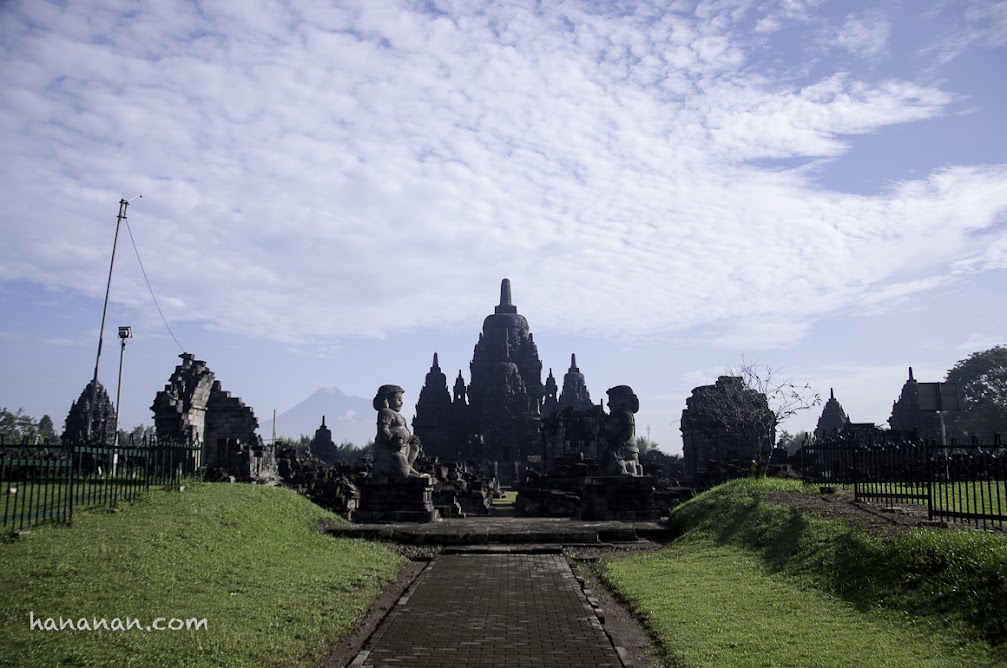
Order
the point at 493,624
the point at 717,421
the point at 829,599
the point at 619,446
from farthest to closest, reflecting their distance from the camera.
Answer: the point at 717,421 < the point at 619,446 < the point at 829,599 < the point at 493,624

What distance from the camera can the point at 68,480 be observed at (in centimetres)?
974

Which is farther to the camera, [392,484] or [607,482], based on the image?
[607,482]

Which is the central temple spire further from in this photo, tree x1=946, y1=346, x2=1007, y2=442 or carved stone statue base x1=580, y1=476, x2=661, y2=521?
carved stone statue base x1=580, y1=476, x2=661, y2=521

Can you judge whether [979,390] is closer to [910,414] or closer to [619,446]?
[910,414]

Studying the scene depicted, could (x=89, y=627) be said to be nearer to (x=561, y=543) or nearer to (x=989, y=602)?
(x=989, y=602)

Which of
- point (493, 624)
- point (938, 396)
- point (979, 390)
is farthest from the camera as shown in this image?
point (979, 390)

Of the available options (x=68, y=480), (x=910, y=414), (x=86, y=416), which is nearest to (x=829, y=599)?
(x=68, y=480)

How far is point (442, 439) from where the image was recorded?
218ft

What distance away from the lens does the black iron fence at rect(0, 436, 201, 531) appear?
9.19m

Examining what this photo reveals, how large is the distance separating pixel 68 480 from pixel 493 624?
594 centimetres

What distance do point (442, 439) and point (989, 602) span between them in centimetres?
6097

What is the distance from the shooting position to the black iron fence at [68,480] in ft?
30.1

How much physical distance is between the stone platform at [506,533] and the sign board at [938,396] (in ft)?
23.2

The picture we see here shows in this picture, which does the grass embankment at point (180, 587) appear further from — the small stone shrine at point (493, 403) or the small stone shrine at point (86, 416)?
the small stone shrine at point (493, 403)
